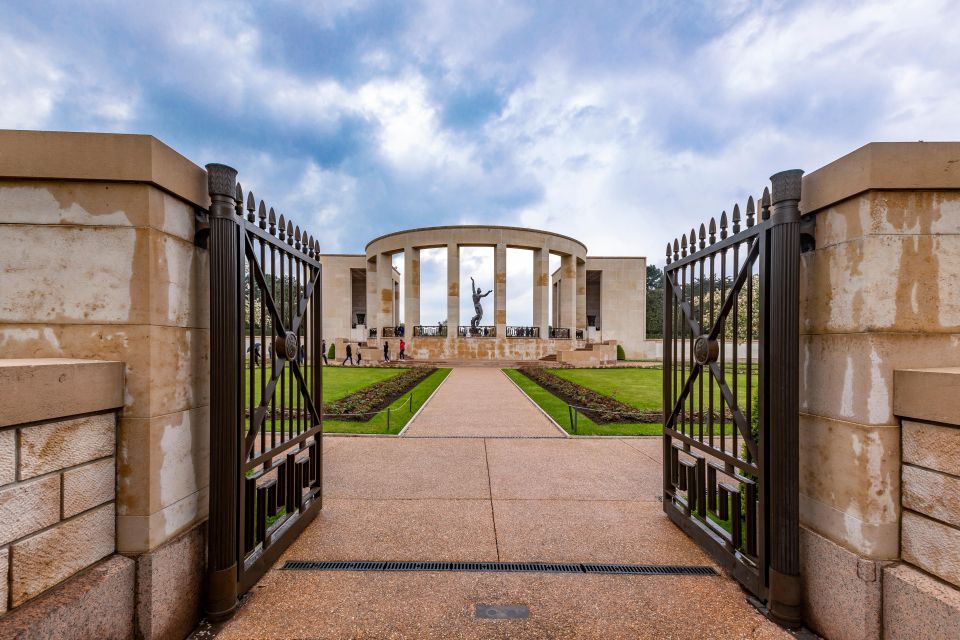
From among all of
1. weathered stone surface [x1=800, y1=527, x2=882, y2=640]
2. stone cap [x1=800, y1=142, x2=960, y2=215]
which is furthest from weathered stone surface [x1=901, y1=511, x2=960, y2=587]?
stone cap [x1=800, y1=142, x2=960, y2=215]

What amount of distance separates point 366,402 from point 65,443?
9746 mm

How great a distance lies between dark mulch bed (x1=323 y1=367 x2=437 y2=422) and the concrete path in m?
1.28

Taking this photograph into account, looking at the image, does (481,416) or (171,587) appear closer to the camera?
(171,587)

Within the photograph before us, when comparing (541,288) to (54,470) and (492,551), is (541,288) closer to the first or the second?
(492,551)

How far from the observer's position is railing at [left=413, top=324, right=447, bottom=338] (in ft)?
109

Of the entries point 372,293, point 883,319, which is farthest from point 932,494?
point 372,293

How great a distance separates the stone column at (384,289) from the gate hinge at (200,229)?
32.6 meters

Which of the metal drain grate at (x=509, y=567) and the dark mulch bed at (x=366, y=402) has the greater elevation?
the metal drain grate at (x=509, y=567)

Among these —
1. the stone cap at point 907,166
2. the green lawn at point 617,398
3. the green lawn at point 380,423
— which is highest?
the stone cap at point 907,166

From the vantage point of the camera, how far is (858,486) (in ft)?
8.50

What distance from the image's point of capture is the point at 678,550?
380 centimetres

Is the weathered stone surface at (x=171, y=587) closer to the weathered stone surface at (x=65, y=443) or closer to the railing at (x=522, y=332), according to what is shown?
the weathered stone surface at (x=65, y=443)

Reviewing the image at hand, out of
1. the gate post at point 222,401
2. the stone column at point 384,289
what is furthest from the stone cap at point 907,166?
the stone column at point 384,289

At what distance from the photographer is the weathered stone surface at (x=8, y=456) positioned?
1.96 meters
